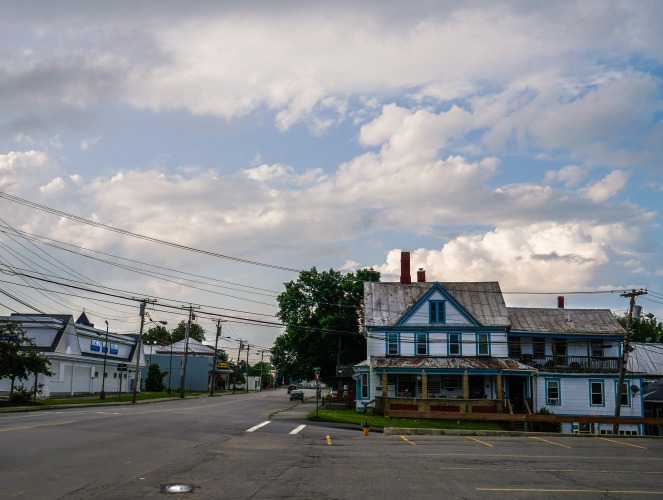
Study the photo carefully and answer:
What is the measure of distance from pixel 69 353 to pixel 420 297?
35.2 metres

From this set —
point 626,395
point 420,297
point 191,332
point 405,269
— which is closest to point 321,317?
point 405,269

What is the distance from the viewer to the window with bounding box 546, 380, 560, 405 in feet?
161

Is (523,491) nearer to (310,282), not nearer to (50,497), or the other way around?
(50,497)

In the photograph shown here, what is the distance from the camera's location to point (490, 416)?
3594cm

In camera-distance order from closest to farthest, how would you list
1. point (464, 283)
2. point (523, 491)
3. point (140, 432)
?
point (523, 491)
point (140, 432)
point (464, 283)

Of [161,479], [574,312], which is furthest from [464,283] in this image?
[161,479]

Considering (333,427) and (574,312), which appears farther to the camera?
(574,312)

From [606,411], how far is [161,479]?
1683 inches

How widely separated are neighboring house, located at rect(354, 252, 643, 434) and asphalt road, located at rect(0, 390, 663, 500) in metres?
21.0

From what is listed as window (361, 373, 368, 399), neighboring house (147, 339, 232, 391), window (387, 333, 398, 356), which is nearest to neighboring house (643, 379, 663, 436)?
window (387, 333, 398, 356)

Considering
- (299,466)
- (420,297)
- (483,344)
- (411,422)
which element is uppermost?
(420,297)

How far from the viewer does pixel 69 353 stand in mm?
64688

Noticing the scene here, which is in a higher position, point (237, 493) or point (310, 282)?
point (310, 282)

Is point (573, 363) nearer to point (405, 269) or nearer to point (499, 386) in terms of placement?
point (499, 386)
